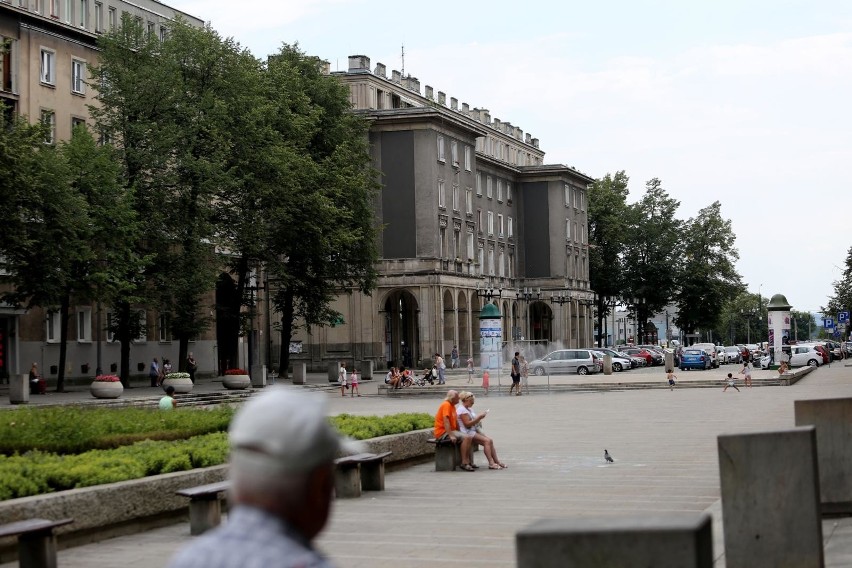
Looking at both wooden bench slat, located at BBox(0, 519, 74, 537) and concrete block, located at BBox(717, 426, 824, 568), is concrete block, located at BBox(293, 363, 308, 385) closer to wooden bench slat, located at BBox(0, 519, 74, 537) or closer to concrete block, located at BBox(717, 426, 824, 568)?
wooden bench slat, located at BBox(0, 519, 74, 537)

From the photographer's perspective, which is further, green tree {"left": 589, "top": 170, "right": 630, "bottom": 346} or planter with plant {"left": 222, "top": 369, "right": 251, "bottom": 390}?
green tree {"left": 589, "top": 170, "right": 630, "bottom": 346}

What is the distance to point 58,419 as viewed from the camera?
20266 mm

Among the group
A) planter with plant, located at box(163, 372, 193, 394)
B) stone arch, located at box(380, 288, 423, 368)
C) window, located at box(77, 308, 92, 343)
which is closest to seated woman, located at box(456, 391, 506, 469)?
planter with plant, located at box(163, 372, 193, 394)

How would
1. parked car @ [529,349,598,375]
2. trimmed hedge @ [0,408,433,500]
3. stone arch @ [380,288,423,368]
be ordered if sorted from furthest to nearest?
stone arch @ [380,288,423,368]
parked car @ [529,349,598,375]
trimmed hedge @ [0,408,433,500]

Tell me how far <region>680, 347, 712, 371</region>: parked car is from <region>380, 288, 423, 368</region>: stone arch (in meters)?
18.1

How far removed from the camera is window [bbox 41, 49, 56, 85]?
65.8 m

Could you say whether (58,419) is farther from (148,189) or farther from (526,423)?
(148,189)

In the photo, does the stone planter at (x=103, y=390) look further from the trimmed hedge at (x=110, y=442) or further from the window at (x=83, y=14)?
the window at (x=83, y=14)

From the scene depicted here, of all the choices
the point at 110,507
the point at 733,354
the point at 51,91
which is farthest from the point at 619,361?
the point at 110,507

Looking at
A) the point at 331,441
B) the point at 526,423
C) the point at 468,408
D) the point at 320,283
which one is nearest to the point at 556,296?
the point at 320,283

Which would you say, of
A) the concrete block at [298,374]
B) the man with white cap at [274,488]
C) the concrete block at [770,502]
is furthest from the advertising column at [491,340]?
the man with white cap at [274,488]

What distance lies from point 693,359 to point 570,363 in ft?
31.8

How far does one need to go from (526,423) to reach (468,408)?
12.9 metres

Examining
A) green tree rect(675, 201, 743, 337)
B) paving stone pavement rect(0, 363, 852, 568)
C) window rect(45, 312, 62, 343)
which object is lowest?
paving stone pavement rect(0, 363, 852, 568)
